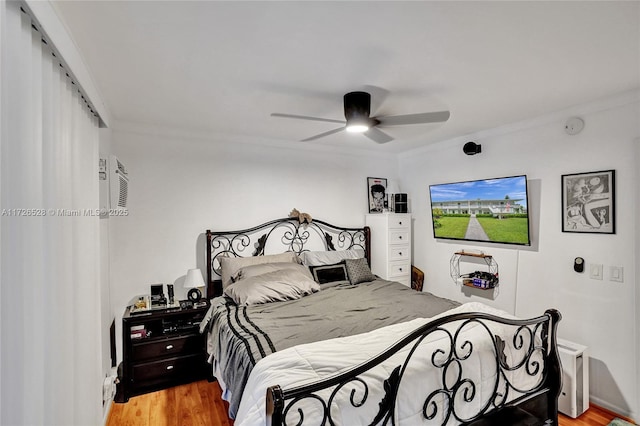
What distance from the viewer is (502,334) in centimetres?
206

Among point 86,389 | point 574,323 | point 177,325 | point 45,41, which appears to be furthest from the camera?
point 177,325

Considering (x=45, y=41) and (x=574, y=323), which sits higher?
(x=45, y=41)

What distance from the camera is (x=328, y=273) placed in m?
3.80

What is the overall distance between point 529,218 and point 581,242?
0.49 meters

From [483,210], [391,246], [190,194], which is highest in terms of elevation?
[190,194]

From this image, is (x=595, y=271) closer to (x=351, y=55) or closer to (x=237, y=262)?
(x=351, y=55)

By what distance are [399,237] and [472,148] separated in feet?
4.87

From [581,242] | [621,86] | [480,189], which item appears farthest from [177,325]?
[621,86]

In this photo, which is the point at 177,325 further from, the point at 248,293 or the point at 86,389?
the point at 86,389

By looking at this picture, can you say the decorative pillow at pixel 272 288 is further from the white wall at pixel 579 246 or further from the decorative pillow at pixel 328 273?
the white wall at pixel 579 246

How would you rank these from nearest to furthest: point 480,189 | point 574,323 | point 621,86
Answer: point 621,86
point 574,323
point 480,189

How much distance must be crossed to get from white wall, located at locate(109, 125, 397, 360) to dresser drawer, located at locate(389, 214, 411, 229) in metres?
0.84

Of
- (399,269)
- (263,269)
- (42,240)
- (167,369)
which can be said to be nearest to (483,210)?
(399,269)

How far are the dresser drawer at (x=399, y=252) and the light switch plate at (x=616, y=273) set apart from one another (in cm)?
220
